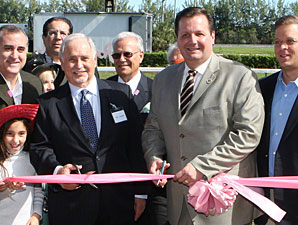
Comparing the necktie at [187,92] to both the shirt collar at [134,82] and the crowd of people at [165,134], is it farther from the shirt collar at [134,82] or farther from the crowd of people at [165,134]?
the shirt collar at [134,82]

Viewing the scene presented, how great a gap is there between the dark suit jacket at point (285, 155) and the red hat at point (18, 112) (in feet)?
6.73

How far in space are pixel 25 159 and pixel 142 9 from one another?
6719 centimetres

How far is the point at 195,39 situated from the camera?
11.3 feet

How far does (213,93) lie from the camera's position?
3.35 meters

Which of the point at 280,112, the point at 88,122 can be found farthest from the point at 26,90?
the point at 280,112

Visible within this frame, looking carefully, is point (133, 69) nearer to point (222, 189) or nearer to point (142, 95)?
point (142, 95)

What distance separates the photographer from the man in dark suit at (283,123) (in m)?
3.40

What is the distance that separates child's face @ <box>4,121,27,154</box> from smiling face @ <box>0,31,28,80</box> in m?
0.61

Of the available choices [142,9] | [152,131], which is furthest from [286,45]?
[142,9]

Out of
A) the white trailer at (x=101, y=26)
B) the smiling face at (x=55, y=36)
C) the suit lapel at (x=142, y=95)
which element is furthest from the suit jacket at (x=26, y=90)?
the white trailer at (x=101, y=26)

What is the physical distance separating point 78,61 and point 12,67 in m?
0.99

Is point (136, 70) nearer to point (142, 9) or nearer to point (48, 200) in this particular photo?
point (48, 200)

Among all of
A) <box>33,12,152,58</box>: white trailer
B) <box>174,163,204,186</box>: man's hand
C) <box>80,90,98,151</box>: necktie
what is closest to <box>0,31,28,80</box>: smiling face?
<box>80,90,98,151</box>: necktie

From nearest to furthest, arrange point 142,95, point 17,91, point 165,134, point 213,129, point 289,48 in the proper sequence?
1. point 213,129
2. point 289,48
3. point 165,134
4. point 17,91
5. point 142,95
